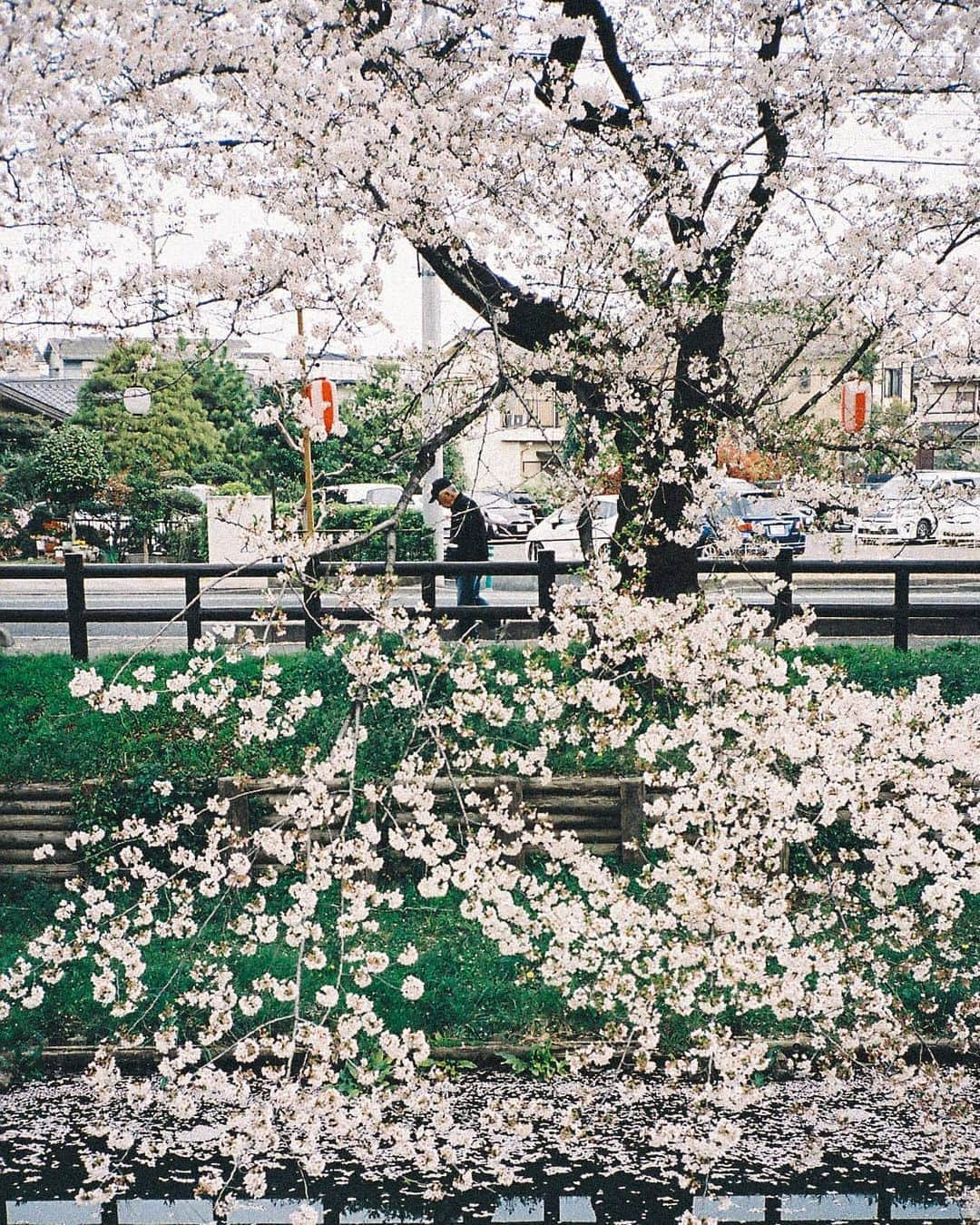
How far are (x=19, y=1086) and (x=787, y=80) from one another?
6.80 meters

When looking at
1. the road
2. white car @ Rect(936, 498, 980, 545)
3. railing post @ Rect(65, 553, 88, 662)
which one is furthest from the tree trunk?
white car @ Rect(936, 498, 980, 545)

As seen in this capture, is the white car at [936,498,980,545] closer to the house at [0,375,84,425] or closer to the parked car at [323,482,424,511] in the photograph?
the parked car at [323,482,424,511]

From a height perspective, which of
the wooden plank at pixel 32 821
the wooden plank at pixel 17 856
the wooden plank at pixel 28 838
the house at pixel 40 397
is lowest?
the wooden plank at pixel 17 856

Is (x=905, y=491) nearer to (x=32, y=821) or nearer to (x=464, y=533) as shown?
(x=464, y=533)

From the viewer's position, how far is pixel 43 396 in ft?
116

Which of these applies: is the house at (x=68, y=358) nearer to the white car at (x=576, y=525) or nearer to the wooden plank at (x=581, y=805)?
the white car at (x=576, y=525)

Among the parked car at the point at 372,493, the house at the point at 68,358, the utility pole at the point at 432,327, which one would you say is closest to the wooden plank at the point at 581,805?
the utility pole at the point at 432,327

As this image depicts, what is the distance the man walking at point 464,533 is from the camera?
7961 millimetres

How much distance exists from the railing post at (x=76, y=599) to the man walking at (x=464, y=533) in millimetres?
2677

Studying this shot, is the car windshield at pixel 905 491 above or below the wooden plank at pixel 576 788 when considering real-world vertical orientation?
above

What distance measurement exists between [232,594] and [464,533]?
439 inches

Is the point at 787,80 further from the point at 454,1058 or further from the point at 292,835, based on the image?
the point at 454,1058

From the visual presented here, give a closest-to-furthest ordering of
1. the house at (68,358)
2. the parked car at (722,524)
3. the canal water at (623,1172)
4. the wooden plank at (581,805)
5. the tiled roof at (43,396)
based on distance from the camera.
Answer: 1. the canal water at (623,1172)
2. the wooden plank at (581,805)
3. the parked car at (722,524)
4. the tiled roof at (43,396)
5. the house at (68,358)

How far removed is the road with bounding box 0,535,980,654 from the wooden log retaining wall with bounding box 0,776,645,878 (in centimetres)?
562
